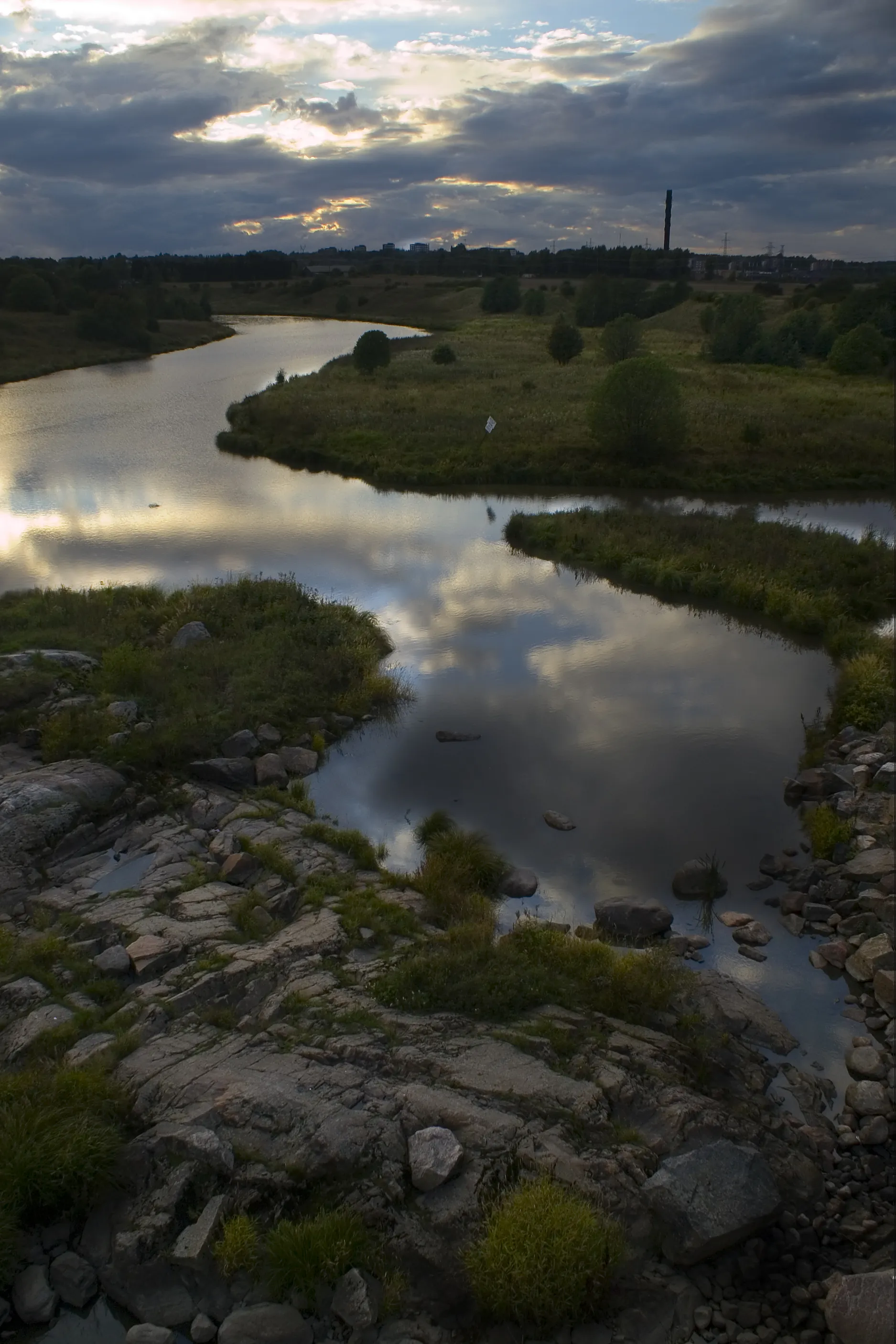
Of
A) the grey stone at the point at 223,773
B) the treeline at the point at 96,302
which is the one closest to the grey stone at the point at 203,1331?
the grey stone at the point at 223,773

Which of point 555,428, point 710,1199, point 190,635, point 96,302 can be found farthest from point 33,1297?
point 96,302

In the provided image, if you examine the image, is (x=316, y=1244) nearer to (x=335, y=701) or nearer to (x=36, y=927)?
(x=36, y=927)

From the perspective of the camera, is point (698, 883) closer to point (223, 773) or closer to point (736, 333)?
point (223, 773)

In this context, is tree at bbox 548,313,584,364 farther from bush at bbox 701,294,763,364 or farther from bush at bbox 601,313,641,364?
bush at bbox 701,294,763,364

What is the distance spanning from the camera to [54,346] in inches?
2467

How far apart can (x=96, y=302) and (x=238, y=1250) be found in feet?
252

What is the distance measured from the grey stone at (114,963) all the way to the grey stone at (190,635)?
7.48 m

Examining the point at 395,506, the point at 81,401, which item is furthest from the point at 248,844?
the point at 81,401

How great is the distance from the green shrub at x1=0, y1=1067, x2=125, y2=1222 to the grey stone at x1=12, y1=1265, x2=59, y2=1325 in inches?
12.7

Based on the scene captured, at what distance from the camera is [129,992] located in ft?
25.3

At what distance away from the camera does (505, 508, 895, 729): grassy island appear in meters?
14.1

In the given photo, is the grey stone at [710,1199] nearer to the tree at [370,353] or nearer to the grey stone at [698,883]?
the grey stone at [698,883]

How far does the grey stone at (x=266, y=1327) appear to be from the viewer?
5.08 m

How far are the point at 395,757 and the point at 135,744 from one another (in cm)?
331
